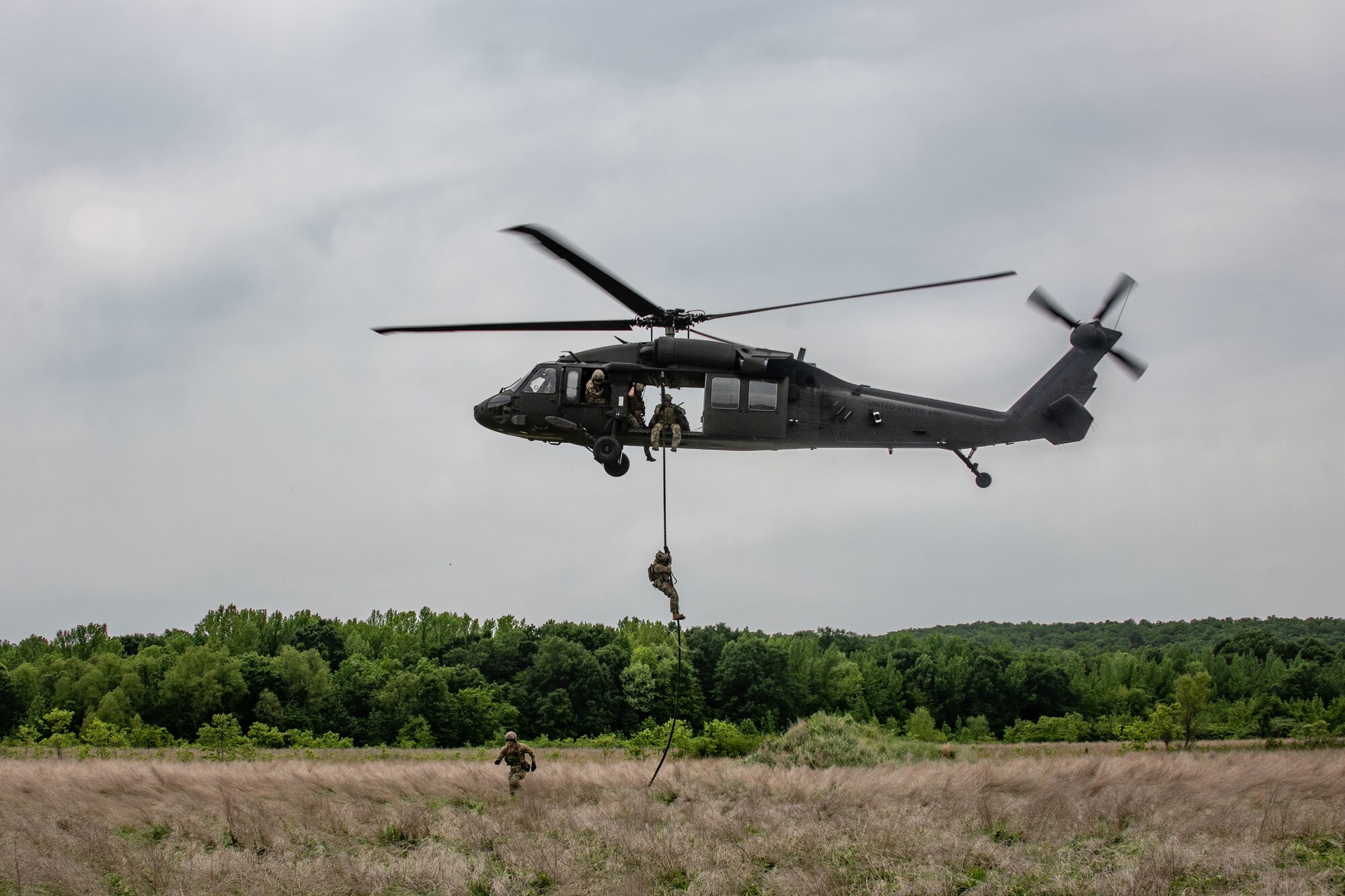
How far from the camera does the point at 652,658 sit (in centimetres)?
7856

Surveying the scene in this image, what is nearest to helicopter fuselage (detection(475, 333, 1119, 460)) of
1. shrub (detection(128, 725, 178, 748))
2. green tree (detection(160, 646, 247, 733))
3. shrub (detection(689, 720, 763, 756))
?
shrub (detection(689, 720, 763, 756))

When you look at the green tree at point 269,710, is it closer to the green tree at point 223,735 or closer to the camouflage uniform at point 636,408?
the green tree at point 223,735

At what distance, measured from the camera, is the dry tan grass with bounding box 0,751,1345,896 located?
1659 cm

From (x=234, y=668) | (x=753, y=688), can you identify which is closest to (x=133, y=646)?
(x=234, y=668)

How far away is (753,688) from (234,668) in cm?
3298

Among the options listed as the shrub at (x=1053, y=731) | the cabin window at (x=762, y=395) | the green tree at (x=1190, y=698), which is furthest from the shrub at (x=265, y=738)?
the shrub at (x=1053, y=731)

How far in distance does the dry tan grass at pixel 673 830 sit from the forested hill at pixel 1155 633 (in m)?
81.5

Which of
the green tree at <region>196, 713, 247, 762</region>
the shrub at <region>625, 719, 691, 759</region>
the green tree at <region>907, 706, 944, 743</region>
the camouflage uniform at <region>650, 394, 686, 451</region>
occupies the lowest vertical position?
the green tree at <region>907, 706, 944, 743</region>

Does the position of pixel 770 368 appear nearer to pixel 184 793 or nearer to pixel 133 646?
pixel 184 793

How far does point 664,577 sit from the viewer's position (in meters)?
18.0

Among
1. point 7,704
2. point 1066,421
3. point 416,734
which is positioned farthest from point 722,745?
point 7,704

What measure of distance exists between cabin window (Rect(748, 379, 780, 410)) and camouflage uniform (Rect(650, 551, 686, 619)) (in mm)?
2882

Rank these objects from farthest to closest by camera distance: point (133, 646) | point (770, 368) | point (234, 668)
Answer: point (133, 646)
point (234, 668)
point (770, 368)

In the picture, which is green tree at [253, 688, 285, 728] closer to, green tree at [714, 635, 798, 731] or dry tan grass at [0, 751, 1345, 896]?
green tree at [714, 635, 798, 731]
